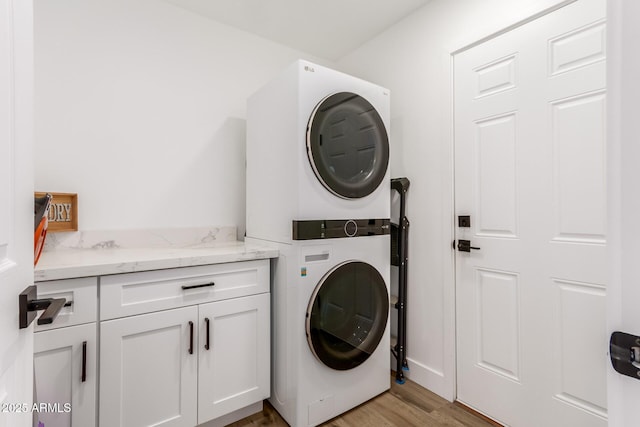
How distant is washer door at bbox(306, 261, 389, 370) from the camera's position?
64.2 inches

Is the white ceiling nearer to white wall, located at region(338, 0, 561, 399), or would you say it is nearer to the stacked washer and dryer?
A: white wall, located at region(338, 0, 561, 399)

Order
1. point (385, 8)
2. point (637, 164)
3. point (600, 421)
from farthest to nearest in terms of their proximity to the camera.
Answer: point (385, 8), point (600, 421), point (637, 164)

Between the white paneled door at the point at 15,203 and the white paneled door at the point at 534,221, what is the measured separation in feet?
6.17

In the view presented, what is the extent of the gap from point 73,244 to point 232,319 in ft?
3.47

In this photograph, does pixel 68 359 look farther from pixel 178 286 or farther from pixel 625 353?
pixel 625 353

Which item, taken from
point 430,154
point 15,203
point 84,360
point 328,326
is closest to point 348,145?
point 430,154

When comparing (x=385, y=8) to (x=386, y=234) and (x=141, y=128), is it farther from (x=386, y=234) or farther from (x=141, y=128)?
(x=141, y=128)

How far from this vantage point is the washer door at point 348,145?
5.29 feet

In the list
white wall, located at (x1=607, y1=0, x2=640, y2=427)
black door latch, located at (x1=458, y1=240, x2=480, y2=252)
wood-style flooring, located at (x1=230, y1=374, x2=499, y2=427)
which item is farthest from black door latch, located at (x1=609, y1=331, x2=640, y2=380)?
wood-style flooring, located at (x1=230, y1=374, x2=499, y2=427)

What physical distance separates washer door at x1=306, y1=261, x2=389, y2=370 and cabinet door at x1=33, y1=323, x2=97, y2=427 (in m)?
0.97

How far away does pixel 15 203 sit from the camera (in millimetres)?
587

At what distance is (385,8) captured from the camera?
6.84 ft

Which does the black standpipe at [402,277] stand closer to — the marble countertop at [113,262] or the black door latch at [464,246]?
the black door latch at [464,246]

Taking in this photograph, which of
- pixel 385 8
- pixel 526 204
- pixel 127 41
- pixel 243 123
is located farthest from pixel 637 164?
pixel 127 41
